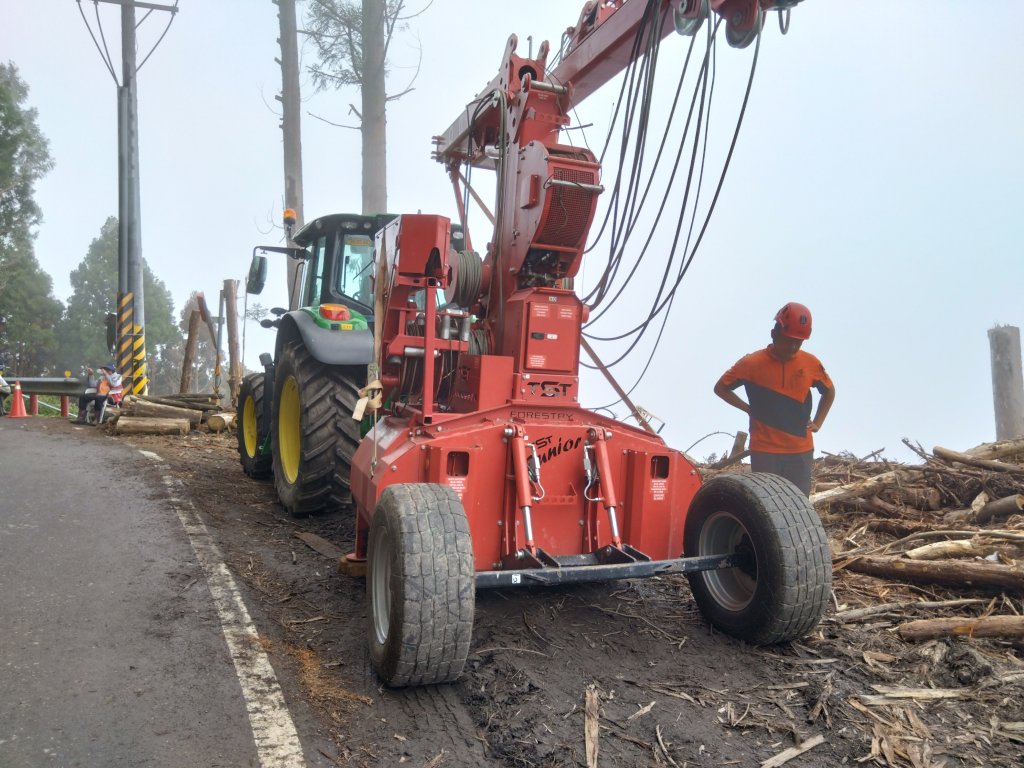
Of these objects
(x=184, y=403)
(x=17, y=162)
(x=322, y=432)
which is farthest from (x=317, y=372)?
(x=17, y=162)

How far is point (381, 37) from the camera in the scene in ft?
65.3

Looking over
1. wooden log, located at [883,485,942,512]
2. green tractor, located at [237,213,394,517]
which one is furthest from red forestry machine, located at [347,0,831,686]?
wooden log, located at [883,485,942,512]

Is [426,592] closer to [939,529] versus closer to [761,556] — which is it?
[761,556]

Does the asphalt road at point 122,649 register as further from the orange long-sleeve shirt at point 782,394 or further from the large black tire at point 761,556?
the orange long-sleeve shirt at point 782,394

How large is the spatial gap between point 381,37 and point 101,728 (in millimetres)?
19770

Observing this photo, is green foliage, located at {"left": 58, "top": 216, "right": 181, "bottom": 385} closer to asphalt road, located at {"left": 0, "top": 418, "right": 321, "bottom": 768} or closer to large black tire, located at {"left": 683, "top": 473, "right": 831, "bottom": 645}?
asphalt road, located at {"left": 0, "top": 418, "right": 321, "bottom": 768}

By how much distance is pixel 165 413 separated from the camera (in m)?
13.3

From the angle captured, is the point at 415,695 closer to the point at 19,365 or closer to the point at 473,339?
the point at 473,339

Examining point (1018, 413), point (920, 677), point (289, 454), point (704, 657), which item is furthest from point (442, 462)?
point (1018, 413)

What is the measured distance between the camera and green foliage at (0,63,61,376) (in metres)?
27.4

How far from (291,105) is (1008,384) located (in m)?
17.4

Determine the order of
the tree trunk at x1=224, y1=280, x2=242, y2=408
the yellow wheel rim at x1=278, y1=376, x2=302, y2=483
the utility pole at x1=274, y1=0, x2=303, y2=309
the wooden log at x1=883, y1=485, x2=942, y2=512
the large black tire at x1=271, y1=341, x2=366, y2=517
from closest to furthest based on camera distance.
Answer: the large black tire at x1=271, y1=341, x2=366, y2=517, the wooden log at x1=883, y1=485, x2=942, y2=512, the yellow wheel rim at x1=278, y1=376, x2=302, y2=483, the tree trunk at x1=224, y1=280, x2=242, y2=408, the utility pole at x1=274, y1=0, x2=303, y2=309

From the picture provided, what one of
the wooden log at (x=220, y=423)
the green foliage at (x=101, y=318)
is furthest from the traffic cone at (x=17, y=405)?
the green foliage at (x=101, y=318)

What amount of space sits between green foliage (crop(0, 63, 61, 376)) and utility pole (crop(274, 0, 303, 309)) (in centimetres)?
1252
